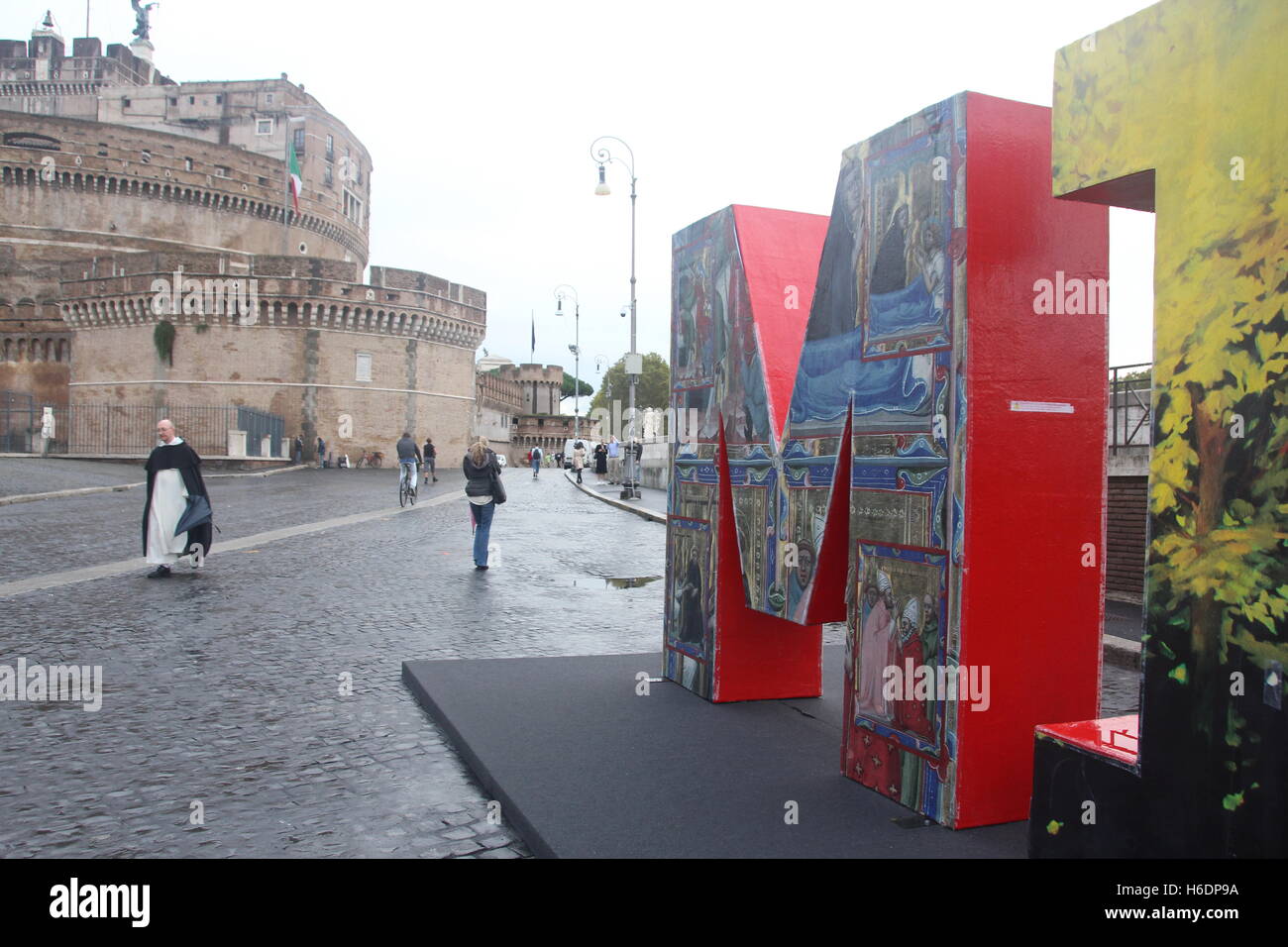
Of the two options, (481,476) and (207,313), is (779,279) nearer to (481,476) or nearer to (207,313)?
(481,476)

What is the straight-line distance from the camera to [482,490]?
35.8 feet

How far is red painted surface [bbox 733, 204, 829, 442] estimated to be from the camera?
15.2 ft

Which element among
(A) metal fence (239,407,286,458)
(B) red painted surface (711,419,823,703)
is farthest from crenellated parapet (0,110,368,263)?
(B) red painted surface (711,419,823,703)

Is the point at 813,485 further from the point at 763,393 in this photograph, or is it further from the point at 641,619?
the point at 641,619

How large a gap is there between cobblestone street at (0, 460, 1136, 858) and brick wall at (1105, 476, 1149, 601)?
290 cm

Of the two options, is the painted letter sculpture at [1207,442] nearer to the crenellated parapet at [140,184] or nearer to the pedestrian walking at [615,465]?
the pedestrian walking at [615,465]

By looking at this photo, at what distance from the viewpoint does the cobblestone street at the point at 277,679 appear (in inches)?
137

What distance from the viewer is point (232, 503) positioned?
2072 cm

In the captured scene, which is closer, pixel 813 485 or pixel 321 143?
pixel 813 485

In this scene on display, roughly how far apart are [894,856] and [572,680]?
8.76ft

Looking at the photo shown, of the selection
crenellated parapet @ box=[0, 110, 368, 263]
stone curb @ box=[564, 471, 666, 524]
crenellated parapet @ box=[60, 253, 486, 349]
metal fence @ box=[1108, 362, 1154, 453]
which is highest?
crenellated parapet @ box=[0, 110, 368, 263]

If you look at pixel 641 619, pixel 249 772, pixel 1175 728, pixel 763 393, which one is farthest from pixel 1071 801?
pixel 641 619

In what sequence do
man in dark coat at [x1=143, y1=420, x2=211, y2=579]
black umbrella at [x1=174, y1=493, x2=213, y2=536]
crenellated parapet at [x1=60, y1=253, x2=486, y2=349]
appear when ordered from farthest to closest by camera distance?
1. crenellated parapet at [x1=60, y1=253, x2=486, y2=349]
2. black umbrella at [x1=174, y1=493, x2=213, y2=536]
3. man in dark coat at [x1=143, y1=420, x2=211, y2=579]

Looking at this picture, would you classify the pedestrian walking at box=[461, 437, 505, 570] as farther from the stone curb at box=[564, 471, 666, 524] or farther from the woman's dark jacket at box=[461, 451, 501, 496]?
the stone curb at box=[564, 471, 666, 524]
